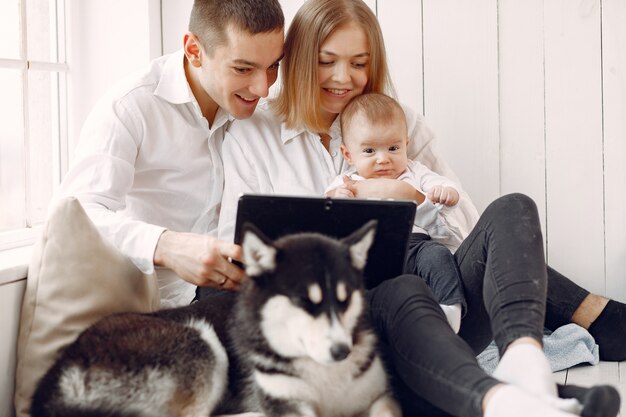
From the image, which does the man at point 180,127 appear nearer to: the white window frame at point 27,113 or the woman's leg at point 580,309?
the white window frame at point 27,113

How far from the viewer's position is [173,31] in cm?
259

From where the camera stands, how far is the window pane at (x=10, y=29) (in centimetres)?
210

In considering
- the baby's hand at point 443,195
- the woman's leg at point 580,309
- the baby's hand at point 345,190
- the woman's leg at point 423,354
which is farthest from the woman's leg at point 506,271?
the woman's leg at point 580,309

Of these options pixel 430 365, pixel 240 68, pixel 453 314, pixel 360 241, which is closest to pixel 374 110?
pixel 240 68

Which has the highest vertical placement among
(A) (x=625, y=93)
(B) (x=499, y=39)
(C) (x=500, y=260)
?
(B) (x=499, y=39)

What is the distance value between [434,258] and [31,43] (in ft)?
4.40

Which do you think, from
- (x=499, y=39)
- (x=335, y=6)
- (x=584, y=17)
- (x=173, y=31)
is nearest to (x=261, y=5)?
(x=335, y=6)

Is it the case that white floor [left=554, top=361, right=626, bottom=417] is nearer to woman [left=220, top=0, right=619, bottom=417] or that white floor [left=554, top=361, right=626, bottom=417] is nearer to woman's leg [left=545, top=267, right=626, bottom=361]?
woman's leg [left=545, top=267, right=626, bottom=361]

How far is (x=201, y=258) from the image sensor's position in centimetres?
153

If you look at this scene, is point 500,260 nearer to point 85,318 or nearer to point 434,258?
point 434,258

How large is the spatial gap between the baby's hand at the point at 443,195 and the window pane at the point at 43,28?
123cm

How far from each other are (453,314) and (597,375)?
0.68m

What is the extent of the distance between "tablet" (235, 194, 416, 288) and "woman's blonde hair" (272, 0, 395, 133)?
76 cm

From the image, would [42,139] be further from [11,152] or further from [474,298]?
[474,298]
